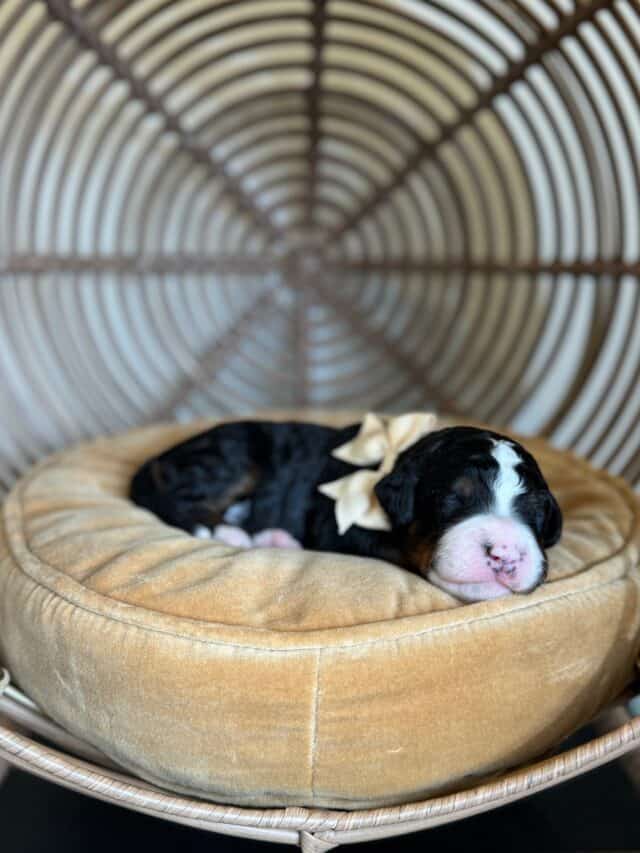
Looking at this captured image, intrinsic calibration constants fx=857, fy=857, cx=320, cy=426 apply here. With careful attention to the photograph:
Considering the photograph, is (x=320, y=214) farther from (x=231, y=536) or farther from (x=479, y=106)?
(x=231, y=536)

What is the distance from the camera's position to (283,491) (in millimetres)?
2082

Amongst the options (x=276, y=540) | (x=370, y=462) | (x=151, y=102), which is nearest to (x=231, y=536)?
(x=276, y=540)

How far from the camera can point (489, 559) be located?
1363mm

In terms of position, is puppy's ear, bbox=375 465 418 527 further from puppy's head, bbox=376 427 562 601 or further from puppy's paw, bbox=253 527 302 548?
puppy's paw, bbox=253 527 302 548

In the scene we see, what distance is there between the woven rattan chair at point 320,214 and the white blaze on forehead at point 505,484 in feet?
2.22

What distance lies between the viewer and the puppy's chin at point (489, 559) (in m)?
1.36

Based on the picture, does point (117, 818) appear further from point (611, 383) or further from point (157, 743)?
point (611, 383)

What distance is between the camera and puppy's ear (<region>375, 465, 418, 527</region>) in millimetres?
1589

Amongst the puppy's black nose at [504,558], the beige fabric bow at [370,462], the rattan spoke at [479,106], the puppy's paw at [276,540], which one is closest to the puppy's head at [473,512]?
the puppy's black nose at [504,558]

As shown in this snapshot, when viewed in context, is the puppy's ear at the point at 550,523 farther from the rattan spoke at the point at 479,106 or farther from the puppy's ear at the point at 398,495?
the rattan spoke at the point at 479,106

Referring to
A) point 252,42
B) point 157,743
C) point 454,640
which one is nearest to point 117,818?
point 157,743

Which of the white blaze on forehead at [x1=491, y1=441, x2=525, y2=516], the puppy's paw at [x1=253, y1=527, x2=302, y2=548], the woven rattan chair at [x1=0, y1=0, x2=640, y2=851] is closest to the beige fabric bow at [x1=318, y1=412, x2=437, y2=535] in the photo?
the puppy's paw at [x1=253, y1=527, x2=302, y2=548]

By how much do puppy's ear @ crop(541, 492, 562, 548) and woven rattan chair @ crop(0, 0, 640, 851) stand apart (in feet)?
1.90

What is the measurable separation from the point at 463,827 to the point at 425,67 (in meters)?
2.48
